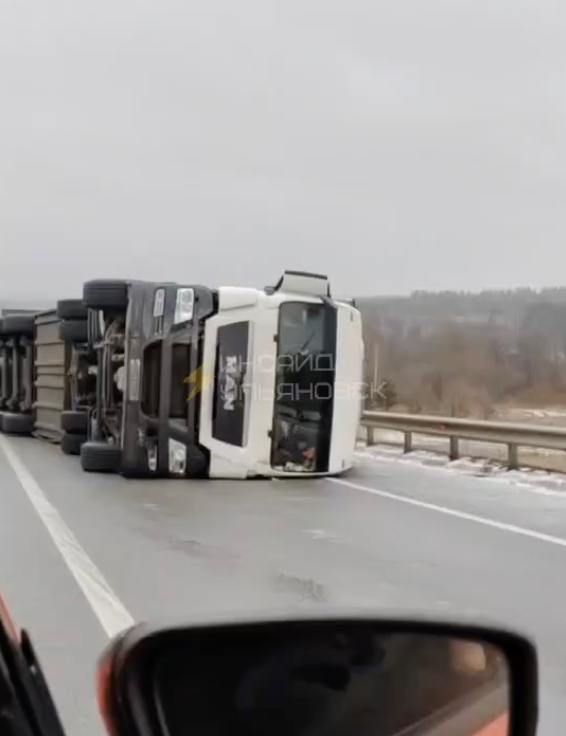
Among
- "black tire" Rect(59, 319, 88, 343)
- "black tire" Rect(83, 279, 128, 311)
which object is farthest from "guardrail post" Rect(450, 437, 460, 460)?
"black tire" Rect(59, 319, 88, 343)

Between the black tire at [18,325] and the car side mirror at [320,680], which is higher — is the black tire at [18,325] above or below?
above

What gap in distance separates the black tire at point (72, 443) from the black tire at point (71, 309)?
6.01 feet

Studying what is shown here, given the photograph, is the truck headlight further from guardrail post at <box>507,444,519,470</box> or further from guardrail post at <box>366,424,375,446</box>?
guardrail post at <box>366,424,375,446</box>

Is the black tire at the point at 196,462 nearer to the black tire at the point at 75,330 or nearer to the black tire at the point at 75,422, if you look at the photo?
the black tire at the point at 75,422

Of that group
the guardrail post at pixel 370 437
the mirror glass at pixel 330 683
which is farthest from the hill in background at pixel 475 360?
the mirror glass at pixel 330 683

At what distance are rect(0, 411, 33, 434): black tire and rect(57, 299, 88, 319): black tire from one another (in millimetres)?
4353

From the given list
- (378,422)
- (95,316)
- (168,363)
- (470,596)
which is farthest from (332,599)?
(378,422)

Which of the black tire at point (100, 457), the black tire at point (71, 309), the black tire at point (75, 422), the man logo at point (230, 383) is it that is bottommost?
the black tire at point (100, 457)

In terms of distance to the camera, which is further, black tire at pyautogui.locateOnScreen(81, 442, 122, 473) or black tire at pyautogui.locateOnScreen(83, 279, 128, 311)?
black tire at pyautogui.locateOnScreen(83, 279, 128, 311)

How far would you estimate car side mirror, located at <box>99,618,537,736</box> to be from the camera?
1.65 metres

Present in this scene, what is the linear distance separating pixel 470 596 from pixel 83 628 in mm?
2407

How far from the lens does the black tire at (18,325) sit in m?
21.4

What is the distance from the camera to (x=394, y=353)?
36250 mm

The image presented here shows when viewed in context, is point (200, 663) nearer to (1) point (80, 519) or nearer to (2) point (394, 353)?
(1) point (80, 519)
